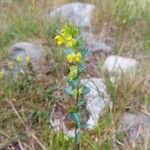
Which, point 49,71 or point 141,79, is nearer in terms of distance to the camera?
point 141,79

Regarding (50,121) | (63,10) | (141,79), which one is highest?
(63,10)

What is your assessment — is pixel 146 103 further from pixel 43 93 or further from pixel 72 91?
pixel 72 91

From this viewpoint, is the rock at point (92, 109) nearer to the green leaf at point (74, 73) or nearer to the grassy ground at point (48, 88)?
the grassy ground at point (48, 88)

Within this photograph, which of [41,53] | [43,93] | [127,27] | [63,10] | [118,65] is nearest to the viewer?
[43,93]

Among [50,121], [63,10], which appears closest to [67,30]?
[50,121]

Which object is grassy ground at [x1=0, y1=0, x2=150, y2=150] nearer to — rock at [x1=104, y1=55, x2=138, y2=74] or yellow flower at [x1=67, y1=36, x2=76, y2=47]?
rock at [x1=104, y1=55, x2=138, y2=74]

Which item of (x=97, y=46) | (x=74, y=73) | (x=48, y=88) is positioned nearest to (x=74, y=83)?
(x=74, y=73)
